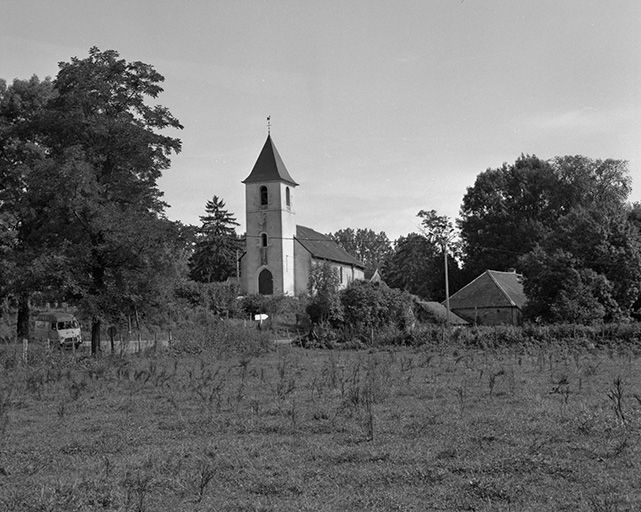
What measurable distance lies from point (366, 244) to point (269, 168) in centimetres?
7244

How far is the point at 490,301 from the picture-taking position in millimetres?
49375

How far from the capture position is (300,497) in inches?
269

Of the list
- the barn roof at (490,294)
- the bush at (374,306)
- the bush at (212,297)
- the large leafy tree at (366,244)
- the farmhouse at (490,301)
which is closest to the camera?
the bush at (374,306)

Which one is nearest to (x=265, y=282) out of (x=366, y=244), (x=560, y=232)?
(x=560, y=232)

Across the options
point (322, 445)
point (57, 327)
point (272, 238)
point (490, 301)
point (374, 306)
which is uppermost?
point (272, 238)

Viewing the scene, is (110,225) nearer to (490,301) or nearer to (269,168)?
(490,301)

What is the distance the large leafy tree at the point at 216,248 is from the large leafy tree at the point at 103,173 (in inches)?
2230

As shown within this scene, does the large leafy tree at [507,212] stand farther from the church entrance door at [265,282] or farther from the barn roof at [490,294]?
the church entrance door at [265,282]

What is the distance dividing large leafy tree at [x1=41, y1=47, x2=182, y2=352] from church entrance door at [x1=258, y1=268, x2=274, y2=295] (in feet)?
125

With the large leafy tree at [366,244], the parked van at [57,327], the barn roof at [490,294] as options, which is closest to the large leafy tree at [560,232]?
the barn roof at [490,294]

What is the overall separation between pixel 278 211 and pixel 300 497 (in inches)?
2237

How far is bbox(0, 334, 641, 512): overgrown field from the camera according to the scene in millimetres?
6762

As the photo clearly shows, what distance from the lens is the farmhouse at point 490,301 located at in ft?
159

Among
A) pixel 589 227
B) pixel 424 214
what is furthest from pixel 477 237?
pixel 589 227
